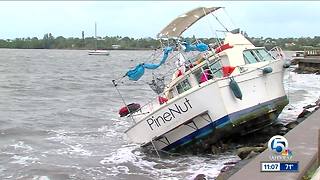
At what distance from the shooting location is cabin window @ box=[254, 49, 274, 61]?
57.0ft

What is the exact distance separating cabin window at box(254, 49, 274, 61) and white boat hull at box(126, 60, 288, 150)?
36.7 inches

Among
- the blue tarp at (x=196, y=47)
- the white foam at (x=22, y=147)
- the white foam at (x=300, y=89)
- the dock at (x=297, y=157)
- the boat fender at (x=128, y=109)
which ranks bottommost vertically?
the white foam at (x=22, y=147)

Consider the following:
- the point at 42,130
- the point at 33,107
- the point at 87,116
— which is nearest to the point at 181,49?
the point at 42,130

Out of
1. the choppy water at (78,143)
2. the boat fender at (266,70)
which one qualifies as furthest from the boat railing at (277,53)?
the choppy water at (78,143)

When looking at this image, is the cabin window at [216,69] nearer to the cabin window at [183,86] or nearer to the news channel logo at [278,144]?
the cabin window at [183,86]

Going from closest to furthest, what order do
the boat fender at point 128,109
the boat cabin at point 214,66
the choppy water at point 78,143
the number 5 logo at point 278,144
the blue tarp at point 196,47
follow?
the number 5 logo at point 278,144, the choppy water at point 78,143, the boat cabin at point 214,66, the boat fender at point 128,109, the blue tarp at point 196,47

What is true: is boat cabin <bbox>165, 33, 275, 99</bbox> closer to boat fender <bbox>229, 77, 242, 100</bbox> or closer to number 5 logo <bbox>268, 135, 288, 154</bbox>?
boat fender <bbox>229, 77, 242, 100</bbox>

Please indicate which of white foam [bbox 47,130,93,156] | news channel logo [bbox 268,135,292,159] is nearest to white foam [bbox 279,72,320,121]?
white foam [bbox 47,130,93,156]

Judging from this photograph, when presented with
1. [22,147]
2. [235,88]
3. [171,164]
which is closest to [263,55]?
[235,88]

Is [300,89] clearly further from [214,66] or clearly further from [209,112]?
[209,112]

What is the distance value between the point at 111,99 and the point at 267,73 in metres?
21.6

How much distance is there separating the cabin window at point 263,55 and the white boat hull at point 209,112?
932 millimetres

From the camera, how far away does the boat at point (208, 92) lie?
1486 cm

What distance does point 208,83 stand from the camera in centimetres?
1473
